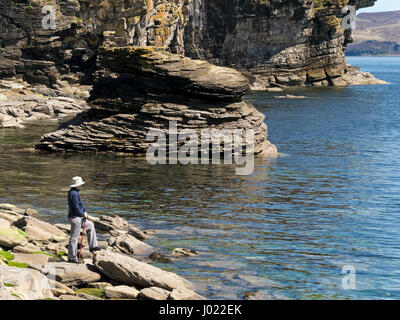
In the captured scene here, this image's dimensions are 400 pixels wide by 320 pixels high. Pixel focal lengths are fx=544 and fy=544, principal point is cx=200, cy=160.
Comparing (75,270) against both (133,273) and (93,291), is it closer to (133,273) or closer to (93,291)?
(93,291)

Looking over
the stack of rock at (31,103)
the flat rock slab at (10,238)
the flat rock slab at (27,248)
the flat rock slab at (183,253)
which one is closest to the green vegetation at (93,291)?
the flat rock slab at (27,248)

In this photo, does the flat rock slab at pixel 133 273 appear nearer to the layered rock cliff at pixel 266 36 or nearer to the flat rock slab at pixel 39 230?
the flat rock slab at pixel 39 230

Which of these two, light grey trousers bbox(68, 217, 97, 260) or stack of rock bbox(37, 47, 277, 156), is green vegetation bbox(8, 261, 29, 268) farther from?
stack of rock bbox(37, 47, 277, 156)

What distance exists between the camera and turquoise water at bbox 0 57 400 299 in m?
20.9

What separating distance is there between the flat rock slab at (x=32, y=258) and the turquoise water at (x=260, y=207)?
16.1ft

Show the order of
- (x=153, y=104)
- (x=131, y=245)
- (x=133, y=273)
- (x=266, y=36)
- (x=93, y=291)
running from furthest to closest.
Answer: (x=266, y=36)
(x=153, y=104)
(x=131, y=245)
(x=133, y=273)
(x=93, y=291)

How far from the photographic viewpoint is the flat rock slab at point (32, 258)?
62.5 ft

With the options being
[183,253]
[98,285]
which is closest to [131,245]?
[183,253]

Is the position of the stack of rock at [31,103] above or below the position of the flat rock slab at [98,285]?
below

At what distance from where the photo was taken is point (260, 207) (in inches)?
1284

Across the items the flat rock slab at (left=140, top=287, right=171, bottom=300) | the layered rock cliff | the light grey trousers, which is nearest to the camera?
the flat rock slab at (left=140, top=287, right=171, bottom=300)

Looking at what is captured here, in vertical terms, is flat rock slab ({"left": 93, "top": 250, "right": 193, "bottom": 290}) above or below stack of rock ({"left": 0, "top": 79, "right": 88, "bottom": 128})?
above

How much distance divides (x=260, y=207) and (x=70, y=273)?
1663 centimetres

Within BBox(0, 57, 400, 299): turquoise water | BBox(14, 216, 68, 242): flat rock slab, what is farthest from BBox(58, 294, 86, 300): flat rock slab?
BBox(14, 216, 68, 242): flat rock slab
